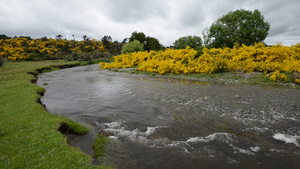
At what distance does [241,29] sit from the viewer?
1409 inches

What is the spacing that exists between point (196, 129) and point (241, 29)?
38781mm

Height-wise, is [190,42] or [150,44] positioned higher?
[150,44]

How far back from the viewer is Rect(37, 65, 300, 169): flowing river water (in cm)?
460

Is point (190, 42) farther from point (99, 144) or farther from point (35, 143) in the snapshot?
point (35, 143)

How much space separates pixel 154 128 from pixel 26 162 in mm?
4389

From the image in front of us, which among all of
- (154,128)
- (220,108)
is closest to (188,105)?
→ (220,108)

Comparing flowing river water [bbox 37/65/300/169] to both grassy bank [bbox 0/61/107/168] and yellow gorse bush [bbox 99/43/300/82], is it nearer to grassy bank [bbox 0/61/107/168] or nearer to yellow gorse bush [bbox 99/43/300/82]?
grassy bank [bbox 0/61/107/168]

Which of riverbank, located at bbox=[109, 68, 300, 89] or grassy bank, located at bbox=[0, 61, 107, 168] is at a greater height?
riverbank, located at bbox=[109, 68, 300, 89]

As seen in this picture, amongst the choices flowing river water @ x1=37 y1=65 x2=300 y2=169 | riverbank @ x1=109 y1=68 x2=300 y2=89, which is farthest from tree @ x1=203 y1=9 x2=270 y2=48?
flowing river water @ x1=37 y1=65 x2=300 y2=169

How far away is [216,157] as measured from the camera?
468cm

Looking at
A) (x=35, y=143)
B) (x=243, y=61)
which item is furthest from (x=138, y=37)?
(x=35, y=143)

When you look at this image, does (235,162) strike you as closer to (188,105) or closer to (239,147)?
(239,147)

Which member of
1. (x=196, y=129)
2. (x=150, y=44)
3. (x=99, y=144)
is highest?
(x=150, y=44)

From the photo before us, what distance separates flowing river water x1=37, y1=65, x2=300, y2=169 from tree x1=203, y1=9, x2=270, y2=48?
2935cm
